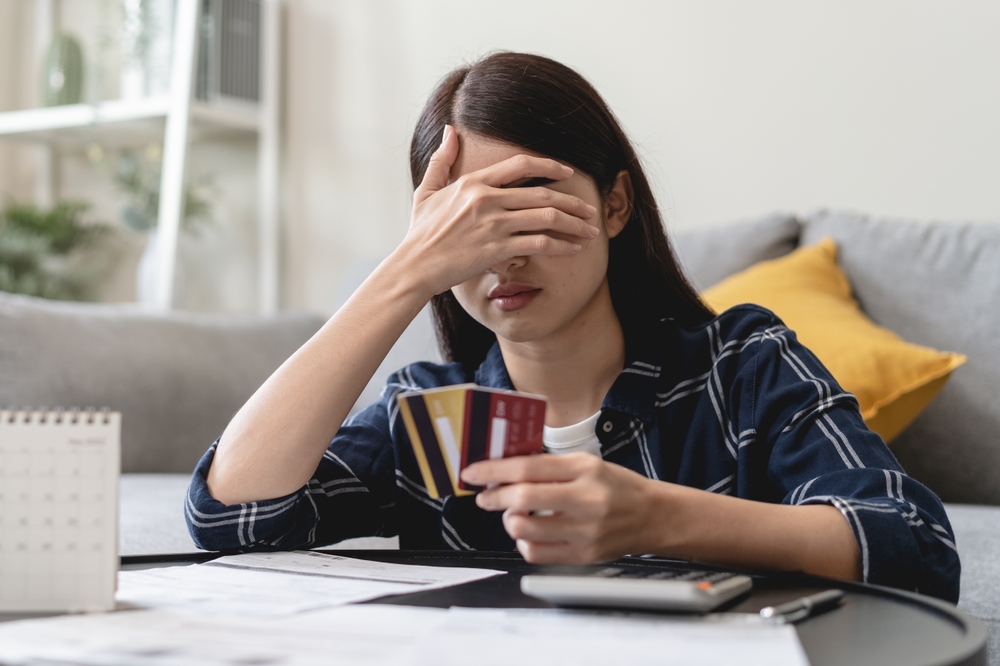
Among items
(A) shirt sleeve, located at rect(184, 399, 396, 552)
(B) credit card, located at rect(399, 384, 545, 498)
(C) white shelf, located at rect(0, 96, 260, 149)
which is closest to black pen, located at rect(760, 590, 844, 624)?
(B) credit card, located at rect(399, 384, 545, 498)

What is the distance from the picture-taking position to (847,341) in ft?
4.75

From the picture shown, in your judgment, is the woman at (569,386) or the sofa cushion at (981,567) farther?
the sofa cushion at (981,567)

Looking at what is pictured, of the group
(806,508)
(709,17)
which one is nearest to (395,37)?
(709,17)

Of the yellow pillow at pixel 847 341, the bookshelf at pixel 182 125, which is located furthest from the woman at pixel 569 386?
the bookshelf at pixel 182 125

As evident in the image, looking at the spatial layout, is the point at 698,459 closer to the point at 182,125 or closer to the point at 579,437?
the point at 579,437

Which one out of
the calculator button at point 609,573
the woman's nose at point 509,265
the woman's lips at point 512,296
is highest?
the woman's nose at point 509,265

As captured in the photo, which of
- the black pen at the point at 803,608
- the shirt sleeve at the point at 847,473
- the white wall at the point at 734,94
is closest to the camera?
the black pen at the point at 803,608

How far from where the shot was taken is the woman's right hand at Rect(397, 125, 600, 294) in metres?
0.93

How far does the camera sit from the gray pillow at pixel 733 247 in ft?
5.77

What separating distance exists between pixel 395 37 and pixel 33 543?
2.26 meters

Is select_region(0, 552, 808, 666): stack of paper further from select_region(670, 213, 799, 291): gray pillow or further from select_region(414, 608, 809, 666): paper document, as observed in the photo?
select_region(670, 213, 799, 291): gray pillow

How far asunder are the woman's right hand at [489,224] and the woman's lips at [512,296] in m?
0.04

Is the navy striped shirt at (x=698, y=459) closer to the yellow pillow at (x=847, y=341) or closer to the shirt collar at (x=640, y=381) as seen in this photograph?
the shirt collar at (x=640, y=381)

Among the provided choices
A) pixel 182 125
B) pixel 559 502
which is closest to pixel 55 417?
pixel 559 502
